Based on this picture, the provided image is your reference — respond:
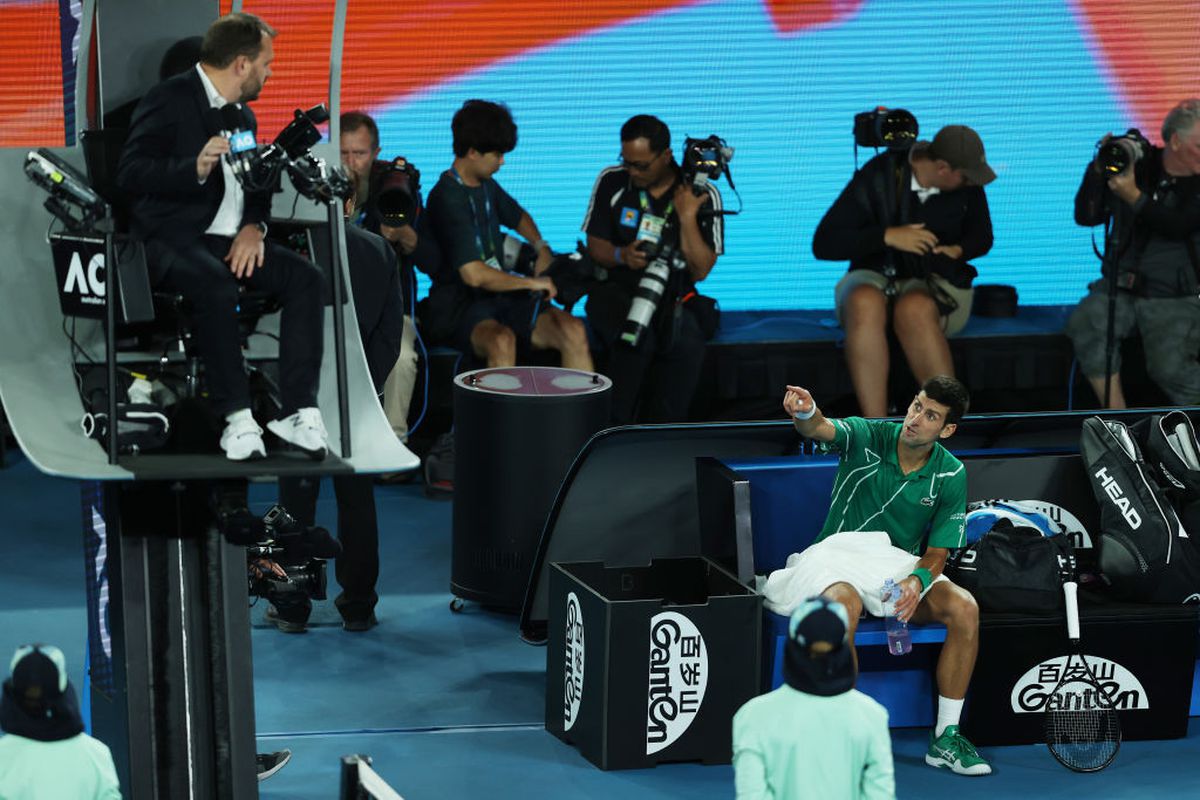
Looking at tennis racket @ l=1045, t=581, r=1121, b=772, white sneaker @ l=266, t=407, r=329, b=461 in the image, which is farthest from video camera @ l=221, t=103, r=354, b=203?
tennis racket @ l=1045, t=581, r=1121, b=772

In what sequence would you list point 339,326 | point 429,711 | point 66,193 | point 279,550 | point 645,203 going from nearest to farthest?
point 66,193 → point 339,326 → point 279,550 → point 429,711 → point 645,203

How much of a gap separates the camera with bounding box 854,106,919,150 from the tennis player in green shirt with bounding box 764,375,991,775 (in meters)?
3.11

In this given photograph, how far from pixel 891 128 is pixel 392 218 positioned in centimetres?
250

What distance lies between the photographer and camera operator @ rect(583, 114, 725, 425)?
9547 millimetres

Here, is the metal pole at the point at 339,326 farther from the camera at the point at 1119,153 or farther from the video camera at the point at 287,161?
the camera at the point at 1119,153

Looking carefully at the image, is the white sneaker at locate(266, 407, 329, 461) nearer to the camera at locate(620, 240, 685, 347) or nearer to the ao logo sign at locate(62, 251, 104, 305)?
the ao logo sign at locate(62, 251, 104, 305)

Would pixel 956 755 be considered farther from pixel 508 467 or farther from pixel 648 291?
pixel 648 291

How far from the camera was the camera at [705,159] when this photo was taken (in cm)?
956

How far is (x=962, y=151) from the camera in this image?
31.9 ft

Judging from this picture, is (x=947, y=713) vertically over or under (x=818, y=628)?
under

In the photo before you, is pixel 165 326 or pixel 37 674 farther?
pixel 165 326

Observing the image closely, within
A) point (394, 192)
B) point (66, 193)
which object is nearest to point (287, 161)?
point (66, 193)

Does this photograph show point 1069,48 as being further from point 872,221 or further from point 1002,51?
point 872,221

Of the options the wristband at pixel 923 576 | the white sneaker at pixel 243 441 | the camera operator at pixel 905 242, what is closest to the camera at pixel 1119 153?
the camera operator at pixel 905 242
